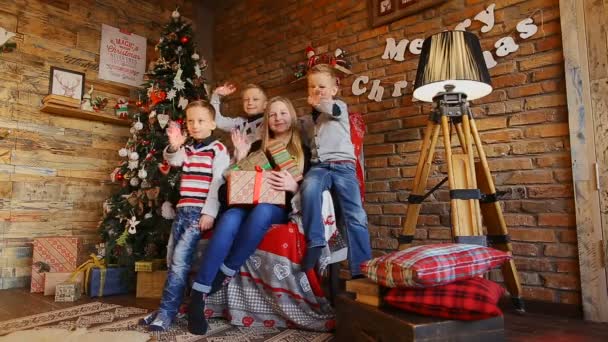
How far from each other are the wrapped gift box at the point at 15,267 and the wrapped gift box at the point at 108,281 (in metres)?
0.76

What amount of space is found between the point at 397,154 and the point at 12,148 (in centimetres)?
291

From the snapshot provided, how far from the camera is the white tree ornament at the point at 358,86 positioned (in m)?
3.00

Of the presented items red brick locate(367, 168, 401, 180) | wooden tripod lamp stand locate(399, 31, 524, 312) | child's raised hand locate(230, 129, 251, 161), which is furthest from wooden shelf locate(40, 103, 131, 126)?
wooden tripod lamp stand locate(399, 31, 524, 312)

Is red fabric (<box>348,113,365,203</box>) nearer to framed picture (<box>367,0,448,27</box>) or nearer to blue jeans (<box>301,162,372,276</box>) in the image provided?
blue jeans (<box>301,162,372,276</box>)

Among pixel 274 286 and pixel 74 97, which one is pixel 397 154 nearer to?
pixel 274 286

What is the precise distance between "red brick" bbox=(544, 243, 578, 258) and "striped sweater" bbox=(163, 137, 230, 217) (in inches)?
69.3

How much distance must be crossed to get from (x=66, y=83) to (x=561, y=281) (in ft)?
12.5

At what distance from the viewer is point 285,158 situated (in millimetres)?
2082

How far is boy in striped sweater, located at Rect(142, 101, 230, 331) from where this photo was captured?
1.96 meters

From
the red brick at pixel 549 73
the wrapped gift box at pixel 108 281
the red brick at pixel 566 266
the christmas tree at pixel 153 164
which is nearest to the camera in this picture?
the red brick at pixel 566 266

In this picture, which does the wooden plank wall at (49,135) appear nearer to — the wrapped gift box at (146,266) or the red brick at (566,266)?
the wrapped gift box at (146,266)

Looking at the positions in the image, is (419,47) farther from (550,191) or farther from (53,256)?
(53,256)

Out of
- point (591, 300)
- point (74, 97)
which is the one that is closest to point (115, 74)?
point (74, 97)

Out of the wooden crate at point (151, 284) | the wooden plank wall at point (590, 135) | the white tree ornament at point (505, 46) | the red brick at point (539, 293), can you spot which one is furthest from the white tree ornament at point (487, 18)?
the wooden crate at point (151, 284)
